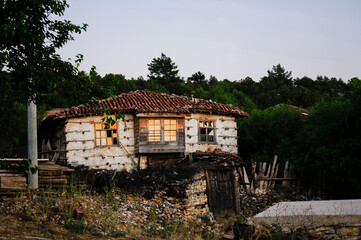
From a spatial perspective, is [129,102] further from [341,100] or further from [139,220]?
[341,100]

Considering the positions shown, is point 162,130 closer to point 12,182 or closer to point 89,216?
point 12,182

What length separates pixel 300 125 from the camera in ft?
85.1

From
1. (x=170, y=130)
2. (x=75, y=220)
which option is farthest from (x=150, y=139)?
(x=75, y=220)

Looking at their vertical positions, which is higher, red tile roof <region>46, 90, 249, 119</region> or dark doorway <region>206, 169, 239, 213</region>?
red tile roof <region>46, 90, 249, 119</region>

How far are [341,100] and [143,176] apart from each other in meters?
13.2

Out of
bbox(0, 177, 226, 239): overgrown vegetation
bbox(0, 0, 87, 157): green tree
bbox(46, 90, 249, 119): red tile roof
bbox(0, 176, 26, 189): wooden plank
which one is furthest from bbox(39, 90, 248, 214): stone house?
bbox(0, 0, 87, 157): green tree

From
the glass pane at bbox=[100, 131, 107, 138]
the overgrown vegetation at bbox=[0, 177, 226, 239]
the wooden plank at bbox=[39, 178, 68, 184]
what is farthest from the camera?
the glass pane at bbox=[100, 131, 107, 138]

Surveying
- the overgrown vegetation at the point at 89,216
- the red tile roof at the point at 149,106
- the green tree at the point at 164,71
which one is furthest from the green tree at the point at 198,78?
the overgrown vegetation at the point at 89,216

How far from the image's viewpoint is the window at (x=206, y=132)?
22348 mm

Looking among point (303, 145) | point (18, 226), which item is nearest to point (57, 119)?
point (18, 226)

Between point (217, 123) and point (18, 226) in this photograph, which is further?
point (217, 123)

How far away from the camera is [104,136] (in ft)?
67.8

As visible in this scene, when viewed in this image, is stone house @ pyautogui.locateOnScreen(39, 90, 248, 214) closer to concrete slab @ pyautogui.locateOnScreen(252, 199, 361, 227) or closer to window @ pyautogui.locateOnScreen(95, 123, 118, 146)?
window @ pyautogui.locateOnScreen(95, 123, 118, 146)

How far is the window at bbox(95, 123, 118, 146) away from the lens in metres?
20.5
